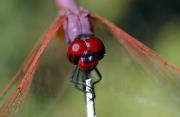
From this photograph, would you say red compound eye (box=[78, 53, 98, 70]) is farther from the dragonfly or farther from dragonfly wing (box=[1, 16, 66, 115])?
dragonfly wing (box=[1, 16, 66, 115])

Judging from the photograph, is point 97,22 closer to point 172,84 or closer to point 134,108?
point 172,84

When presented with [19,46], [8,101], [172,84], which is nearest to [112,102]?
[19,46]

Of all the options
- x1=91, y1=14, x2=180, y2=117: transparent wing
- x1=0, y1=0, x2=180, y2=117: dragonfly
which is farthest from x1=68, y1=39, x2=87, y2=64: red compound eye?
x1=91, y1=14, x2=180, y2=117: transparent wing

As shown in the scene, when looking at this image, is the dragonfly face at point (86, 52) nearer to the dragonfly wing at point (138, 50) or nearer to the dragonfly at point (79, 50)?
the dragonfly at point (79, 50)

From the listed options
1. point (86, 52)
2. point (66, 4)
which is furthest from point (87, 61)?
point (66, 4)

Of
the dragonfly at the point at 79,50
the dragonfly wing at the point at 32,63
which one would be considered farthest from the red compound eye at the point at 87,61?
the dragonfly wing at the point at 32,63

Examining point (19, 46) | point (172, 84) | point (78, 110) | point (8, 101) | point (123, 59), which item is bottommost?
point (8, 101)

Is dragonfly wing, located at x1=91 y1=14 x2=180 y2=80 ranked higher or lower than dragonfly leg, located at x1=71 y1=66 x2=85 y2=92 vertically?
higher

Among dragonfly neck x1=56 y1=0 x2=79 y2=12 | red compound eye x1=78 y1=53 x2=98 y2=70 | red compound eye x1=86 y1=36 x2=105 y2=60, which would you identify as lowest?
red compound eye x1=78 y1=53 x2=98 y2=70
